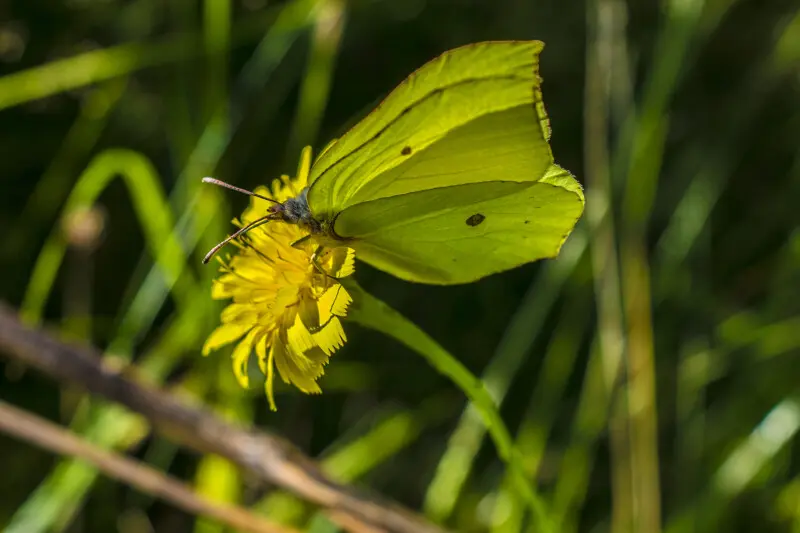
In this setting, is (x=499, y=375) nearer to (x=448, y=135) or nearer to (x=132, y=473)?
(x=132, y=473)

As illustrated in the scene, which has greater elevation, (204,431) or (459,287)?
(459,287)

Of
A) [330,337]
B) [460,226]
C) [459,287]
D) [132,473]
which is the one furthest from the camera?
[459,287]

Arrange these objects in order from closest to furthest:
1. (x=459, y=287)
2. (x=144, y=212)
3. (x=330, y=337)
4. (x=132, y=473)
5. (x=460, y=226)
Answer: (x=330, y=337) < (x=460, y=226) < (x=132, y=473) < (x=144, y=212) < (x=459, y=287)

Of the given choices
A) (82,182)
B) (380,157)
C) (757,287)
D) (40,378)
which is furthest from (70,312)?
(757,287)

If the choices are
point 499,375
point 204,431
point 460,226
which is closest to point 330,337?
point 460,226

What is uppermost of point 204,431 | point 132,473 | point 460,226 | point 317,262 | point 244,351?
point 460,226

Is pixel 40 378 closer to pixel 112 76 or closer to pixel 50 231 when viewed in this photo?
pixel 50 231

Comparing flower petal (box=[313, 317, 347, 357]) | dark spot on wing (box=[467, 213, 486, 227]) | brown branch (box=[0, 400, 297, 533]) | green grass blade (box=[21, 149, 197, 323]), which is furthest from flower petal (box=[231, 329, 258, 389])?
green grass blade (box=[21, 149, 197, 323])
